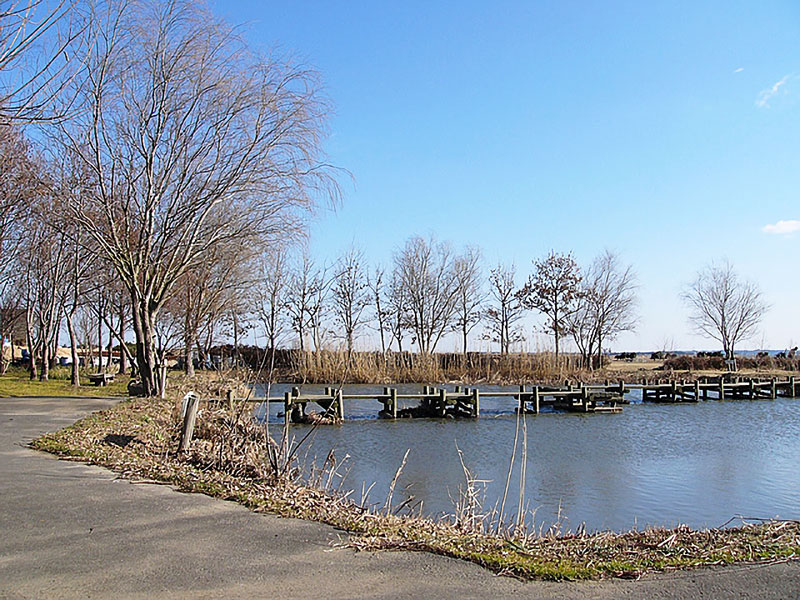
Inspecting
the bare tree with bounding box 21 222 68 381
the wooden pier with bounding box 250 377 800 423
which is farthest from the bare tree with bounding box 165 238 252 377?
the bare tree with bounding box 21 222 68 381

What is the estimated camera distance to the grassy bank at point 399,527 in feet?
17.7

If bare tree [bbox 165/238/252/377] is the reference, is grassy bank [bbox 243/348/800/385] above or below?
below

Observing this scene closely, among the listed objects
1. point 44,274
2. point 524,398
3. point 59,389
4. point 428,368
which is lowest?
point 524,398

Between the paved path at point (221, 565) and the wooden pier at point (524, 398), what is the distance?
13.4 meters

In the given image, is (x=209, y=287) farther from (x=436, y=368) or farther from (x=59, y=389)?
(x=436, y=368)

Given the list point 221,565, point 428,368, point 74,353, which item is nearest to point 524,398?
point 428,368

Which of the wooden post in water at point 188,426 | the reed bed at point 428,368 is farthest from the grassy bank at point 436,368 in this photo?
the wooden post in water at point 188,426

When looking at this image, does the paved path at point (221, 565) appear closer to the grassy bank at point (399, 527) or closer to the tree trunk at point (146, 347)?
the grassy bank at point (399, 527)

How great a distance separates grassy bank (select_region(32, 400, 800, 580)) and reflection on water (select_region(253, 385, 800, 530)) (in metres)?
2.76

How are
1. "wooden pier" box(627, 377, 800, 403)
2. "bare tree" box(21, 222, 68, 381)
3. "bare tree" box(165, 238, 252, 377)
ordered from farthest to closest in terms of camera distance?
1. "wooden pier" box(627, 377, 800, 403)
2. "bare tree" box(21, 222, 68, 381)
3. "bare tree" box(165, 238, 252, 377)

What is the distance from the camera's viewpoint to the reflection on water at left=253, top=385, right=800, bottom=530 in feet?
37.0

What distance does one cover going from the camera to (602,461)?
1639cm

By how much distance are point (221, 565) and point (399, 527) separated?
72.3 inches

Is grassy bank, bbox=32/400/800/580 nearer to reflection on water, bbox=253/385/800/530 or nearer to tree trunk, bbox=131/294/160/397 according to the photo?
reflection on water, bbox=253/385/800/530
